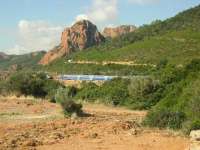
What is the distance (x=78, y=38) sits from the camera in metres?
152

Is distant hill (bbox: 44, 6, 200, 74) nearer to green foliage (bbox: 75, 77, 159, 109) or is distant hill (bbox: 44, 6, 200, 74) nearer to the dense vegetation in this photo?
the dense vegetation

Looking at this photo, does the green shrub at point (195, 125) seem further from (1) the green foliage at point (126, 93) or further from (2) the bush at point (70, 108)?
(1) the green foliage at point (126, 93)

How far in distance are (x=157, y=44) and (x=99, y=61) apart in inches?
473

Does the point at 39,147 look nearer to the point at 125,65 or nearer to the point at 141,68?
the point at 141,68

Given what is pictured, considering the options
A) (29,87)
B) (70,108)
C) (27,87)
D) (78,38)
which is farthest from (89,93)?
(78,38)

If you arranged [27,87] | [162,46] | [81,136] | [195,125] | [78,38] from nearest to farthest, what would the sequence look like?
[195,125]
[81,136]
[27,87]
[162,46]
[78,38]

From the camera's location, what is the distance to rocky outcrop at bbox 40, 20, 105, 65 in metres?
151

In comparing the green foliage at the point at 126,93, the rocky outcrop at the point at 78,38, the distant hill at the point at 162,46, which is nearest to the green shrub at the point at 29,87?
the green foliage at the point at 126,93

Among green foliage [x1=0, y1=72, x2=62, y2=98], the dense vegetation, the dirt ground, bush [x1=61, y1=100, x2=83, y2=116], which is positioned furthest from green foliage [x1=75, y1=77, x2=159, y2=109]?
the dense vegetation

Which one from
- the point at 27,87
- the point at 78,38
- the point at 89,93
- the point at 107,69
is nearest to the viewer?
the point at 89,93

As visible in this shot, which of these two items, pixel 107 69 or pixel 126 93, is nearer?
pixel 126 93

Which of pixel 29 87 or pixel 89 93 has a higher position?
pixel 29 87

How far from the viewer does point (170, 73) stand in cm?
3872

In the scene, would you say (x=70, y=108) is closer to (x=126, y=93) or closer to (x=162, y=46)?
(x=126, y=93)
